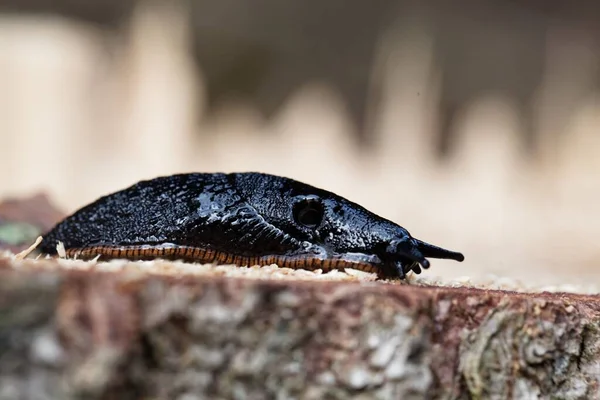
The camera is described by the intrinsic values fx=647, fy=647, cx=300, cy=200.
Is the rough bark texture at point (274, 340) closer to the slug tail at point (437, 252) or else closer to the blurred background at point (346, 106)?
the slug tail at point (437, 252)

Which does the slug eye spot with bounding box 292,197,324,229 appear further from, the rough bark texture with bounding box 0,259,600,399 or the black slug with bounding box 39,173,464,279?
the rough bark texture with bounding box 0,259,600,399

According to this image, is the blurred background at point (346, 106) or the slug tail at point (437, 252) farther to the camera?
the blurred background at point (346, 106)

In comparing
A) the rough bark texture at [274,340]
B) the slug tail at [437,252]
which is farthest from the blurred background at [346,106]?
the rough bark texture at [274,340]

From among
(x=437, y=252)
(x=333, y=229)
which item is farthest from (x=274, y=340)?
(x=437, y=252)

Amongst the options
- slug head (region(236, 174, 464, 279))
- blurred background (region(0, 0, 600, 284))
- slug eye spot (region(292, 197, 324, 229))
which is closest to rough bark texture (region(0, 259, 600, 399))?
slug head (region(236, 174, 464, 279))

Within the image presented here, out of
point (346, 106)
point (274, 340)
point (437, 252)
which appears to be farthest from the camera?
point (346, 106)

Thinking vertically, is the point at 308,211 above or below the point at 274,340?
above

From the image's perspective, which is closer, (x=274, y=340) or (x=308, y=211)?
(x=274, y=340)

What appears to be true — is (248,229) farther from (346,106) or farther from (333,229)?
(346,106)

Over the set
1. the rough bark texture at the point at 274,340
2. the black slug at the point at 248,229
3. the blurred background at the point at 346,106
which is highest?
the blurred background at the point at 346,106
